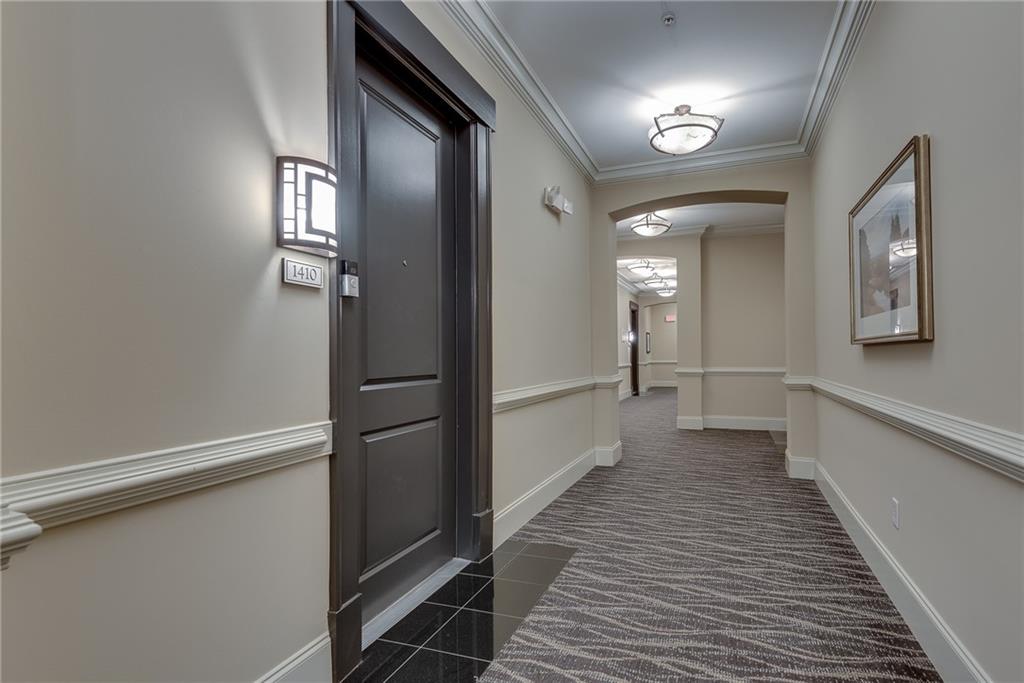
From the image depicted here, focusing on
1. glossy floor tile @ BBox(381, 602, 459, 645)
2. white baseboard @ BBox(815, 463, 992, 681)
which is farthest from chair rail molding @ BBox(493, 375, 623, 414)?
white baseboard @ BBox(815, 463, 992, 681)

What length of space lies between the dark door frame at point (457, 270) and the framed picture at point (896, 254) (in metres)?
1.76

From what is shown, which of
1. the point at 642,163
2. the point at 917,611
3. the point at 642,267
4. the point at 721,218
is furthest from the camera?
the point at 642,267

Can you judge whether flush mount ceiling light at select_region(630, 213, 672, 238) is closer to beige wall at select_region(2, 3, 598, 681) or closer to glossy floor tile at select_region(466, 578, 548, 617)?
glossy floor tile at select_region(466, 578, 548, 617)

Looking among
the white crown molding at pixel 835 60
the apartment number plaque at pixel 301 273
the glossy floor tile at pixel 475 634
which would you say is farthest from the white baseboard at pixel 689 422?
the apartment number plaque at pixel 301 273

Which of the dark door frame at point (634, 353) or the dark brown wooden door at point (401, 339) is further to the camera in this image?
the dark door frame at point (634, 353)

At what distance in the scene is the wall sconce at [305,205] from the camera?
1.55 m

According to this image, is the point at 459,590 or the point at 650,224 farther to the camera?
the point at 650,224

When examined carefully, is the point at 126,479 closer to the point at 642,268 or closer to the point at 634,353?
the point at 642,268

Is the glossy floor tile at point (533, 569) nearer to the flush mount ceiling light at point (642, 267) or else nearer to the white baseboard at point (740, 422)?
the white baseboard at point (740, 422)

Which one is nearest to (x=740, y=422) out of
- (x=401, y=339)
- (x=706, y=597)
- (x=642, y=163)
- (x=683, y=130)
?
(x=642, y=163)

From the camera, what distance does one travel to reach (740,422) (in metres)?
7.47

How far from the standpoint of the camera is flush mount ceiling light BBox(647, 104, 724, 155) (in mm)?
3604

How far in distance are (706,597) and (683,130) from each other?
2.83 meters

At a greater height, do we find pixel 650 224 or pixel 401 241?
pixel 650 224
